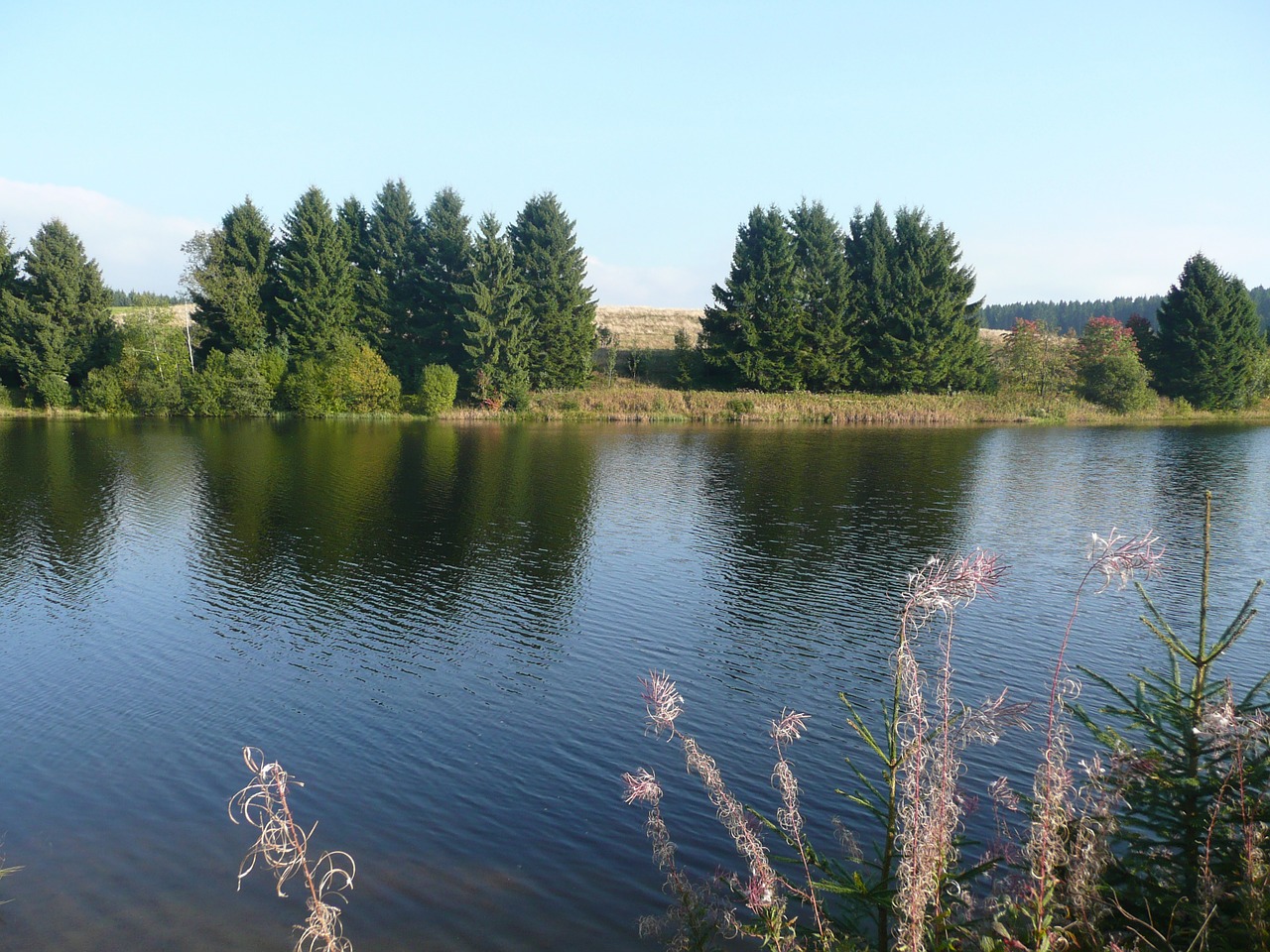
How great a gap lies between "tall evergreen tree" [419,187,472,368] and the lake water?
3298 centimetres

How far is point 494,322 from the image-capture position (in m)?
61.3

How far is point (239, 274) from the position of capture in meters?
61.5

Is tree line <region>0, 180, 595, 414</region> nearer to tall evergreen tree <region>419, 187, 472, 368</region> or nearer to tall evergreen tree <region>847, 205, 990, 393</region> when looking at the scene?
tall evergreen tree <region>419, 187, 472, 368</region>

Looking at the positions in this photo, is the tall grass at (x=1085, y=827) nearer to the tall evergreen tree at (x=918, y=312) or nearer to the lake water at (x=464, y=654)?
the lake water at (x=464, y=654)

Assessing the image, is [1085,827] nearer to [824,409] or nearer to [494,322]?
[824,409]

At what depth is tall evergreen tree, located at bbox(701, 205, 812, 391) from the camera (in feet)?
205

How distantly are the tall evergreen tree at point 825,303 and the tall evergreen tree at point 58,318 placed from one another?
5106cm

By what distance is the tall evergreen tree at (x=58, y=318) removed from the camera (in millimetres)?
59219

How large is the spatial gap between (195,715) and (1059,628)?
44.7 feet

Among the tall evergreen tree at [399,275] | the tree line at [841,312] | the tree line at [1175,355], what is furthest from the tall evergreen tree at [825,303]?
the tall evergreen tree at [399,275]

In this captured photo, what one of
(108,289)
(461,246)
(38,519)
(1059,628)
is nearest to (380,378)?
(461,246)

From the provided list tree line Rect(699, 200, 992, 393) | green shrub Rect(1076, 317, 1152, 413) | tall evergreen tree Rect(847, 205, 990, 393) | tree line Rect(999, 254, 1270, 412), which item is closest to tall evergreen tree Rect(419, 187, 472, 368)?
tree line Rect(699, 200, 992, 393)

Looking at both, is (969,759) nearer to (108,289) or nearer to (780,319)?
(780,319)

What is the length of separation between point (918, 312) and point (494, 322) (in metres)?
31.0
